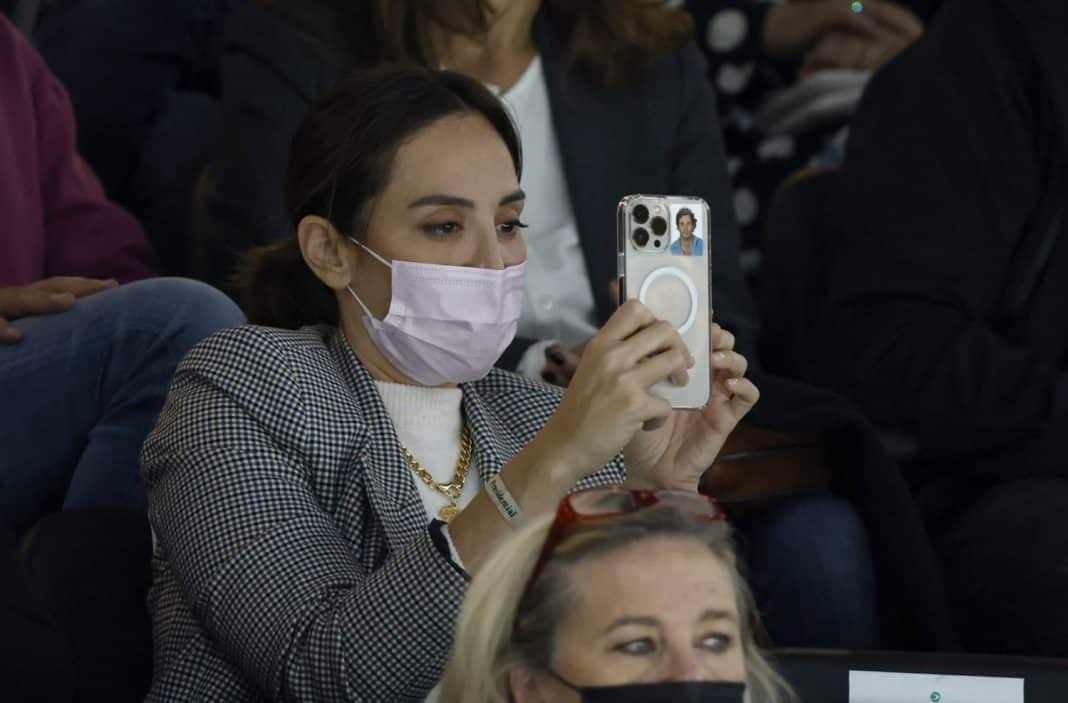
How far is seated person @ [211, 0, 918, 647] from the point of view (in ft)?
9.89

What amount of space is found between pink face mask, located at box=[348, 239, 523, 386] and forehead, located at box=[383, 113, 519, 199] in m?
0.10

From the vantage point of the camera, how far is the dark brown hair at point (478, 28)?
3027mm

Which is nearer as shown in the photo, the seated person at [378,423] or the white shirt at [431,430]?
the seated person at [378,423]

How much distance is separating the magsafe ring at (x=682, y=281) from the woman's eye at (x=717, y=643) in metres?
0.49

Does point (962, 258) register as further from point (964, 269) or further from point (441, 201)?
point (441, 201)

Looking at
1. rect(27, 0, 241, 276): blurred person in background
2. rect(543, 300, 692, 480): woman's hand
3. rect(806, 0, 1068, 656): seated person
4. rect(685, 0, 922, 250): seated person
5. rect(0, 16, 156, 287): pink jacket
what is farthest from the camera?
rect(685, 0, 922, 250): seated person

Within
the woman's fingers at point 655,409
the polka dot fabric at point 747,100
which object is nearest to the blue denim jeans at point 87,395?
the woman's fingers at point 655,409

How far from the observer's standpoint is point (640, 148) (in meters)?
3.14

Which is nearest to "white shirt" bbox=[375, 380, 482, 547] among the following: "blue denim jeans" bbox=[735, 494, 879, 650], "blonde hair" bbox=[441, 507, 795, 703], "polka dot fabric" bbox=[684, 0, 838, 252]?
"blue denim jeans" bbox=[735, 494, 879, 650]

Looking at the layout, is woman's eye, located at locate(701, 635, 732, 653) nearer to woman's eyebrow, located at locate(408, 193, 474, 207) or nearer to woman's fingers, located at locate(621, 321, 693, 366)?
woman's fingers, located at locate(621, 321, 693, 366)

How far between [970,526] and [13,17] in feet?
7.20

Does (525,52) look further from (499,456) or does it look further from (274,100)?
(499,456)

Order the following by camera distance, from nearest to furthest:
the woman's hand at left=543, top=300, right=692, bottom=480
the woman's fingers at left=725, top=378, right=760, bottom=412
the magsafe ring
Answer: the woman's hand at left=543, top=300, right=692, bottom=480 < the magsafe ring < the woman's fingers at left=725, top=378, right=760, bottom=412

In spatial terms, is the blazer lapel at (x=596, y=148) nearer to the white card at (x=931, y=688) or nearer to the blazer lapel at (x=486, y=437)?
the blazer lapel at (x=486, y=437)
